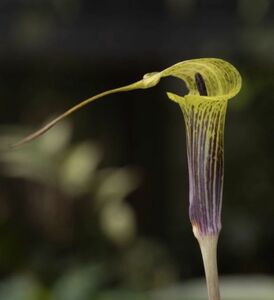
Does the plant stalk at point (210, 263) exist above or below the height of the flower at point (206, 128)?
below

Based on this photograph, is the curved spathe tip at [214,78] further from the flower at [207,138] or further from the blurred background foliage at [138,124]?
the blurred background foliage at [138,124]

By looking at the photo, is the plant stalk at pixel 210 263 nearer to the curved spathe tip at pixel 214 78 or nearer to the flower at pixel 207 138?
the flower at pixel 207 138

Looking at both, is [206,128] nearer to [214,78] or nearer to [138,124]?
[214,78]

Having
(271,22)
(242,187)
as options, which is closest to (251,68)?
(271,22)

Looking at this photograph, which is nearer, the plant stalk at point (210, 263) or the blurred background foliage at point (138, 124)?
the plant stalk at point (210, 263)

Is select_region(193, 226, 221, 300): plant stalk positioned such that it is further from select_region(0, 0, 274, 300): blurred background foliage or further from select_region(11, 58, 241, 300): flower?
select_region(0, 0, 274, 300): blurred background foliage

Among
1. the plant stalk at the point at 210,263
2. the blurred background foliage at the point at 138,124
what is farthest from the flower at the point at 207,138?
the blurred background foliage at the point at 138,124
